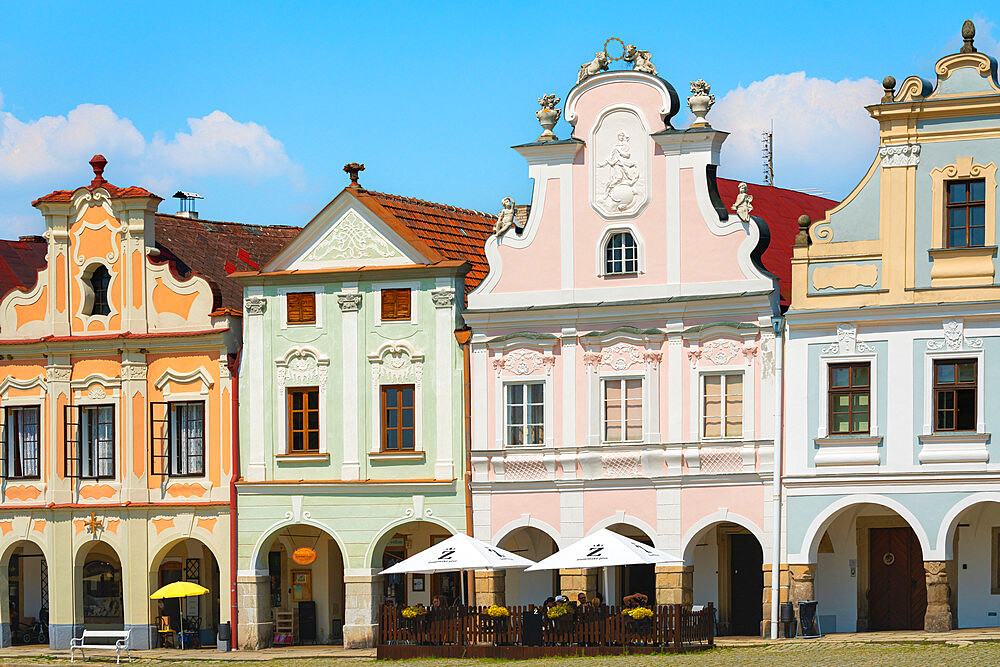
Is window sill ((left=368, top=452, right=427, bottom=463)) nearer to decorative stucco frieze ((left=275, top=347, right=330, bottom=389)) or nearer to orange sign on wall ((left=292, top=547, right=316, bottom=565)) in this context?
decorative stucco frieze ((left=275, top=347, right=330, bottom=389))

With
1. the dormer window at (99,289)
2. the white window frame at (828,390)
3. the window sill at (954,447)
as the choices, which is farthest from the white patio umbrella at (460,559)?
the dormer window at (99,289)

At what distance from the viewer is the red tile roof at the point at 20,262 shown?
59625mm

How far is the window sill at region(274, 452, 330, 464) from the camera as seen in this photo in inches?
1992

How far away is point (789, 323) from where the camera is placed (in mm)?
45688

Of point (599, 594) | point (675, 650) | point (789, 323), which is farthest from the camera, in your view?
point (599, 594)

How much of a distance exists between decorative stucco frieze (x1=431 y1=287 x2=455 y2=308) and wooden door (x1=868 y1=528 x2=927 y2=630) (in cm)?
1152

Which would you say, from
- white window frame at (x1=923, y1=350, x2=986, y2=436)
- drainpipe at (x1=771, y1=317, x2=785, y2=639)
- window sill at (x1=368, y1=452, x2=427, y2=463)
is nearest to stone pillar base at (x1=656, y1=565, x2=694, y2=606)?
drainpipe at (x1=771, y1=317, x2=785, y2=639)

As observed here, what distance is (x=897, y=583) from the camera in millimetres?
46969

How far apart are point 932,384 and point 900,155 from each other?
501cm

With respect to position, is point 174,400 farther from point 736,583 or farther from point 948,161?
point 948,161

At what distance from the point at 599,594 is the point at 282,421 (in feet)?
29.4

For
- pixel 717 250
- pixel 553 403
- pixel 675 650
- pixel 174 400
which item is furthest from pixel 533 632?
pixel 174 400

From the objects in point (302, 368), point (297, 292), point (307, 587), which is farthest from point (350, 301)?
point (307, 587)

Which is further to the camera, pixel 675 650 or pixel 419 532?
pixel 419 532
